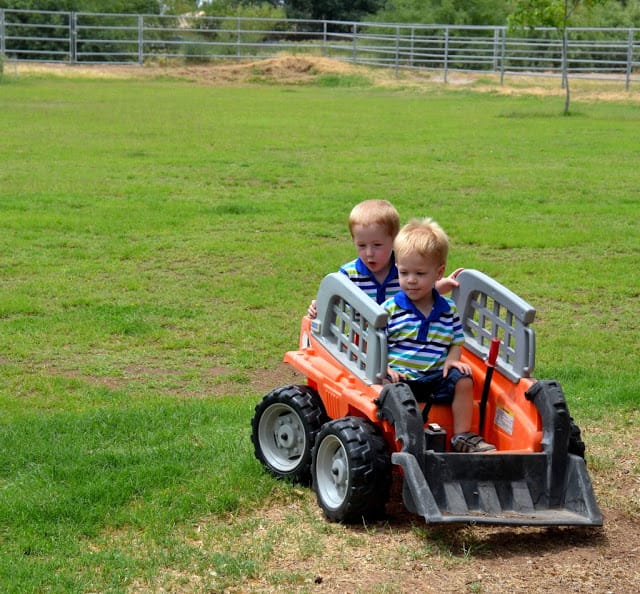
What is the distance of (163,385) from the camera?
285 inches

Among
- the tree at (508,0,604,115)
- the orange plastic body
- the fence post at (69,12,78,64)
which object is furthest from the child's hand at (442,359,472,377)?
the fence post at (69,12,78,64)

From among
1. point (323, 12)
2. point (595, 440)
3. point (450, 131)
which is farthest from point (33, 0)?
point (595, 440)

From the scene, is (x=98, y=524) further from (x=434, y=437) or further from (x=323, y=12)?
(x=323, y=12)

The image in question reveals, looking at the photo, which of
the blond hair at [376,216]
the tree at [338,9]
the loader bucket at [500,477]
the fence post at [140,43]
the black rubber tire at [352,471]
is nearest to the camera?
the loader bucket at [500,477]

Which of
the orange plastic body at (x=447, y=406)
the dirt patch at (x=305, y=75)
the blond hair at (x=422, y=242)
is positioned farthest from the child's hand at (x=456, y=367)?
the dirt patch at (x=305, y=75)

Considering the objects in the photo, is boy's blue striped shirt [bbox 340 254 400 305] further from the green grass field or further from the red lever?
the green grass field

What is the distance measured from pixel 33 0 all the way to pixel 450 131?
29.9m

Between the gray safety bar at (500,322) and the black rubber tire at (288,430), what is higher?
the gray safety bar at (500,322)

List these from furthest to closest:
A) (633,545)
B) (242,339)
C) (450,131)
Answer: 1. (450,131)
2. (242,339)
3. (633,545)

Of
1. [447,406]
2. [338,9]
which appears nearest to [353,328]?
[447,406]

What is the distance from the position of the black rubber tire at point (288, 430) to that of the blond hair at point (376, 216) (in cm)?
78

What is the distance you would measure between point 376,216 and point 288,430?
3.38ft

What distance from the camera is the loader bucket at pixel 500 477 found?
4.26 metres

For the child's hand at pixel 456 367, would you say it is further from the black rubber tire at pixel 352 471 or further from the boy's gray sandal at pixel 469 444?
the black rubber tire at pixel 352 471
